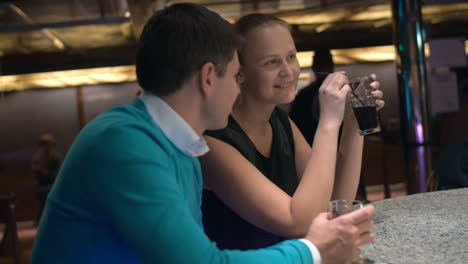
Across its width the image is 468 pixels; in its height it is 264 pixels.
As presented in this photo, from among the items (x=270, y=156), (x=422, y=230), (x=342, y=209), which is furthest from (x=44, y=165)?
(x=342, y=209)

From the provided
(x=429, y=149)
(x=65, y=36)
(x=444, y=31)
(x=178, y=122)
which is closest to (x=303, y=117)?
→ (x=429, y=149)

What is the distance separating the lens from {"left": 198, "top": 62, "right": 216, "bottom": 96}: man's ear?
1.09 metres

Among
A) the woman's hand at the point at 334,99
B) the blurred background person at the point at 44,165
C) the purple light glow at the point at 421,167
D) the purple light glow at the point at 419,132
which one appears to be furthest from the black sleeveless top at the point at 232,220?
the blurred background person at the point at 44,165

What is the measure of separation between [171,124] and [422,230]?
71 cm

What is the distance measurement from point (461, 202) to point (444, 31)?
3.52 meters

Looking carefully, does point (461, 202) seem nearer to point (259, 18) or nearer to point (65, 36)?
point (259, 18)

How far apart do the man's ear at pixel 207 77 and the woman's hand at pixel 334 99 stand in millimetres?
425

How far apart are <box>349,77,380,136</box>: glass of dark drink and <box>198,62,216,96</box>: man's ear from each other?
0.57 meters

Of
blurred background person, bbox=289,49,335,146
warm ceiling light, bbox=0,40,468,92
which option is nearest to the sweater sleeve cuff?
blurred background person, bbox=289,49,335,146

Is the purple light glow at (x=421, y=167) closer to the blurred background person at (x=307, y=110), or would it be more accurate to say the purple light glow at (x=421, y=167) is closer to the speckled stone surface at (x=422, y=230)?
the blurred background person at (x=307, y=110)

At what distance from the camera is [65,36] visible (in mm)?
A: 4762

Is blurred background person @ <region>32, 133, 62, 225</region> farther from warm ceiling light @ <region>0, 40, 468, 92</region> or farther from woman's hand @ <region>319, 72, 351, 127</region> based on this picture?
woman's hand @ <region>319, 72, 351, 127</region>

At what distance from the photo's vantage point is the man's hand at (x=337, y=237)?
3.55 ft

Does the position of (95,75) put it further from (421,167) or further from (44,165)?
(421,167)
